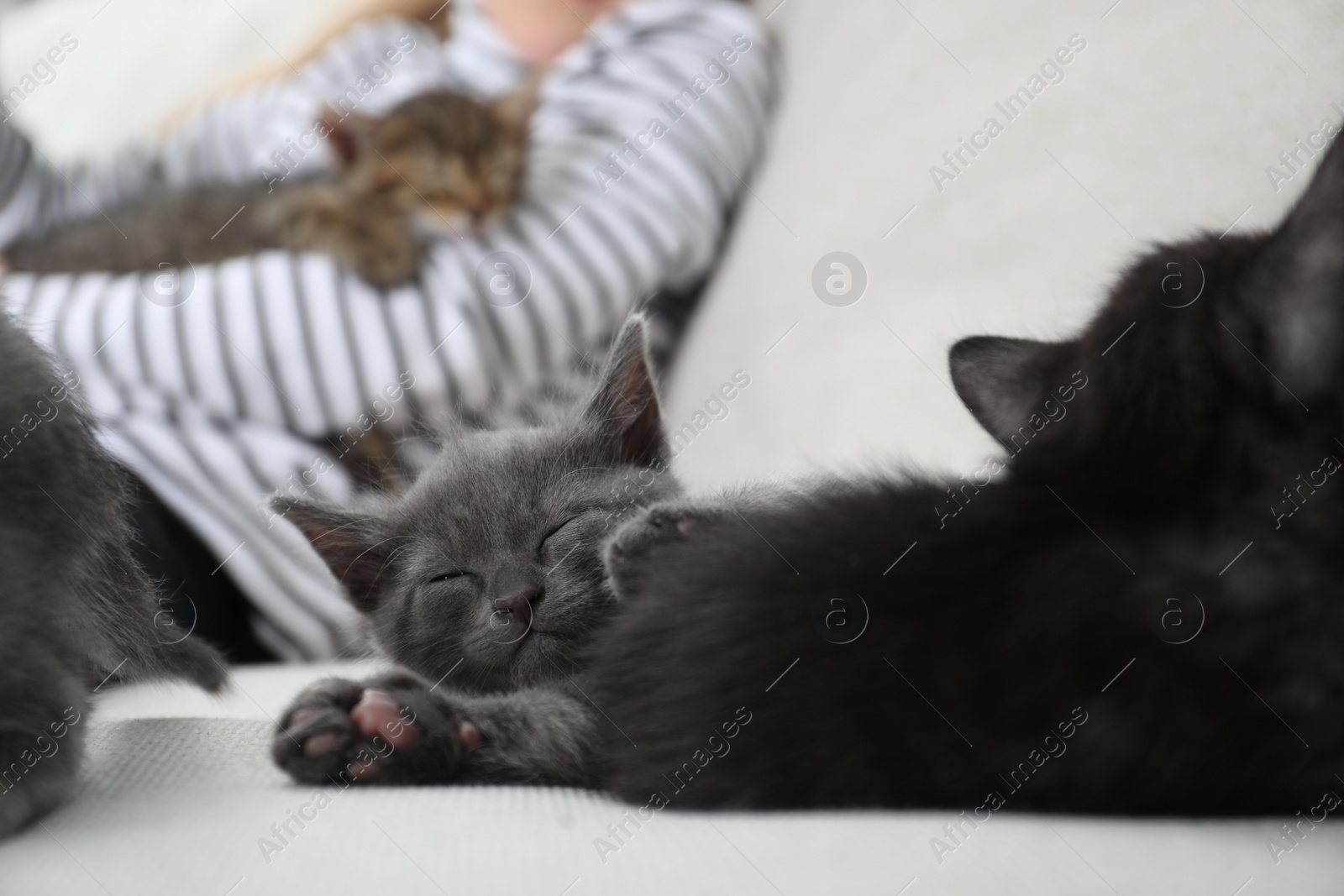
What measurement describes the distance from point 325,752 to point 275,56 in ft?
7.81

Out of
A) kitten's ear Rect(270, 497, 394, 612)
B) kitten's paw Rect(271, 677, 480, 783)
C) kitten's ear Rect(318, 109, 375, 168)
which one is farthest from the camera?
kitten's ear Rect(318, 109, 375, 168)

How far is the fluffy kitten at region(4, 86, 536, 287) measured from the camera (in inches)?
84.4

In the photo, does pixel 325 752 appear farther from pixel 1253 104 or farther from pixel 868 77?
pixel 868 77

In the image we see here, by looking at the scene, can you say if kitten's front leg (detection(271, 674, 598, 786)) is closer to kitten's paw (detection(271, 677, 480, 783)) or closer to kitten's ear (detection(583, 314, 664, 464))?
kitten's paw (detection(271, 677, 480, 783))

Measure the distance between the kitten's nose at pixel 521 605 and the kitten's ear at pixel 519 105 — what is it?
1642mm

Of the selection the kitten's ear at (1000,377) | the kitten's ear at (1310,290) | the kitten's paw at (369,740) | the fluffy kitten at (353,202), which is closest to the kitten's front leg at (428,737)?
the kitten's paw at (369,740)

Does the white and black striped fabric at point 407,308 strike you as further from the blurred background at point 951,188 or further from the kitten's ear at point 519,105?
the blurred background at point 951,188

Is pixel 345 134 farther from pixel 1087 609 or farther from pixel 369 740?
pixel 1087 609

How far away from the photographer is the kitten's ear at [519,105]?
2.27 meters

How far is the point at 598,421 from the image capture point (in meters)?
1.05

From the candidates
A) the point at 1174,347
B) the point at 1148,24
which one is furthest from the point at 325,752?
the point at 1148,24

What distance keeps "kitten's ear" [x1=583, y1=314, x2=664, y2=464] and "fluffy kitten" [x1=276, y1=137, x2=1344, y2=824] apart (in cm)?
39

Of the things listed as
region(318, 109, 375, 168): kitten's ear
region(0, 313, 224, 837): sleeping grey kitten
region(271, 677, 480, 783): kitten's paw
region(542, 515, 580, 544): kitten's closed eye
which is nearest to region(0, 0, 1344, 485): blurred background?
region(542, 515, 580, 544): kitten's closed eye

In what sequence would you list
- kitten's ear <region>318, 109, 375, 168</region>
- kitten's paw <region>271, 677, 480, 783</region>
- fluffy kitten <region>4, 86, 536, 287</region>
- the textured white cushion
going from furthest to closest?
kitten's ear <region>318, 109, 375, 168</region> < fluffy kitten <region>4, 86, 536, 287</region> < kitten's paw <region>271, 677, 480, 783</region> < the textured white cushion
